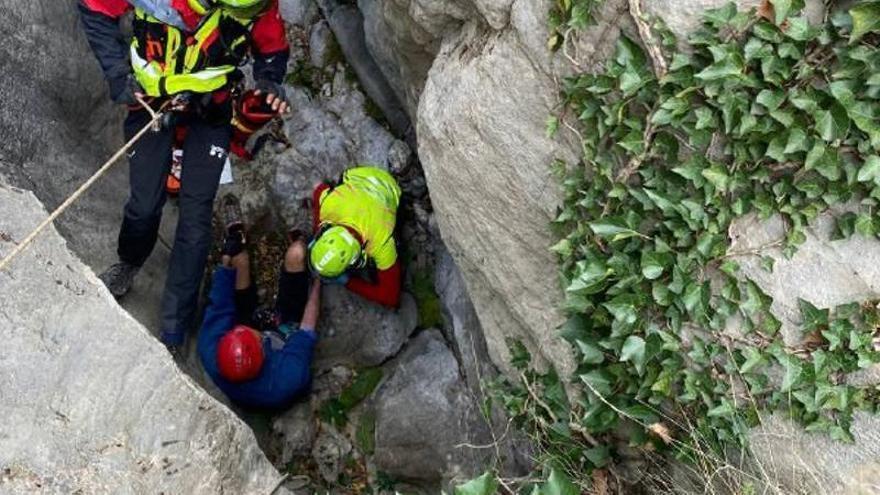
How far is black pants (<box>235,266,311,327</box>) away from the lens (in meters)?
7.88

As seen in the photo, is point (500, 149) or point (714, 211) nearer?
Answer: point (714, 211)

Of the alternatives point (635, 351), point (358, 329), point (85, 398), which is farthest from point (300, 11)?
point (635, 351)

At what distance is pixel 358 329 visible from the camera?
26.8 feet

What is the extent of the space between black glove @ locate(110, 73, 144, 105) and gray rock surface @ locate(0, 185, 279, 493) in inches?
51.4

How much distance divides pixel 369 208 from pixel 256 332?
1493 millimetres

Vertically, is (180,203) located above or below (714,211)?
below

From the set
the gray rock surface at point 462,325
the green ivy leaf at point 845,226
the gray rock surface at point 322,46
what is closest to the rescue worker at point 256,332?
the gray rock surface at point 462,325

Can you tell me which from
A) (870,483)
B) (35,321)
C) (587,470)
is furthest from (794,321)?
(35,321)

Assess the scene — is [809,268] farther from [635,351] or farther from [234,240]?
[234,240]

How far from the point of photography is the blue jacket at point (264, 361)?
728 cm

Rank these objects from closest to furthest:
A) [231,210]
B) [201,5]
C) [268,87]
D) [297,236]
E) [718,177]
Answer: [718,177]
[201,5]
[268,87]
[297,236]
[231,210]

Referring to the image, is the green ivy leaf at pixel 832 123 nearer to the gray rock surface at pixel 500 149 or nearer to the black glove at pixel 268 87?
the gray rock surface at pixel 500 149

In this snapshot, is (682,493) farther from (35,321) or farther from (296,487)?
(296,487)

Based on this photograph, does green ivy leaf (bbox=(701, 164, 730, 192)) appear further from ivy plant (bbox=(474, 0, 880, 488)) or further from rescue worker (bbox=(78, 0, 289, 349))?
rescue worker (bbox=(78, 0, 289, 349))
